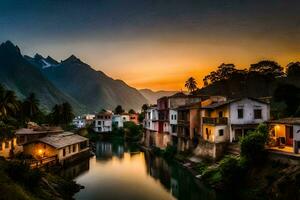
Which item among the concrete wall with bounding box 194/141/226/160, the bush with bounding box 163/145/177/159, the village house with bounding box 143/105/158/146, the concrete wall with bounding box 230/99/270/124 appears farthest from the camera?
the village house with bounding box 143/105/158/146

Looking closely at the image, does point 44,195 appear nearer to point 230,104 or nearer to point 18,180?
point 18,180

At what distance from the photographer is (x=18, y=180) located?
29891mm

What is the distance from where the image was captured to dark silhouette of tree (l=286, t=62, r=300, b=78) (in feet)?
391

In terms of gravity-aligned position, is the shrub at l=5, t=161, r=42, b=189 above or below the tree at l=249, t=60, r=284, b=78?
below

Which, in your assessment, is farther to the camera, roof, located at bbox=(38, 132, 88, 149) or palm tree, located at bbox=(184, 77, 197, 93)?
palm tree, located at bbox=(184, 77, 197, 93)

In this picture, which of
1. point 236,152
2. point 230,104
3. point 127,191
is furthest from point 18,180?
point 230,104

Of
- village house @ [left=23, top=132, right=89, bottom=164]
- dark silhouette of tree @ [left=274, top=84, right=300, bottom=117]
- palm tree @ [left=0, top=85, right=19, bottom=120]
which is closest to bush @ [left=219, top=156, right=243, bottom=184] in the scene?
village house @ [left=23, top=132, right=89, bottom=164]

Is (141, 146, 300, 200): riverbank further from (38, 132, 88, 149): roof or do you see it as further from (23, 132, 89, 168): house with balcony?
(38, 132, 88, 149): roof

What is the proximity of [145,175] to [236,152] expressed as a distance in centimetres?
1650

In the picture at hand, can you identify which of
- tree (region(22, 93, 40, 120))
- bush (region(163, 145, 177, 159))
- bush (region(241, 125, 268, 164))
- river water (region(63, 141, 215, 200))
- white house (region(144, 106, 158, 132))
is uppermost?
tree (region(22, 93, 40, 120))

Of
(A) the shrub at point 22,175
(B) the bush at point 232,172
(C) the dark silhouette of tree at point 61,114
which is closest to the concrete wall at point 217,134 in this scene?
(B) the bush at point 232,172

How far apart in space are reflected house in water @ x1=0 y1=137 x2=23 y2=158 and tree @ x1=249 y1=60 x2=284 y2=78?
85.3 metres

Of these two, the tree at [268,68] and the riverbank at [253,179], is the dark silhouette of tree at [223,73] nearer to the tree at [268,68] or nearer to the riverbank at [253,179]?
the tree at [268,68]

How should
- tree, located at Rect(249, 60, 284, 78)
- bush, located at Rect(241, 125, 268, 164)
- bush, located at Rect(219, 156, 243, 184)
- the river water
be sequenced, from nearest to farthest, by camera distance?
bush, located at Rect(219, 156, 243, 184)
bush, located at Rect(241, 125, 268, 164)
the river water
tree, located at Rect(249, 60, 284, 78)
